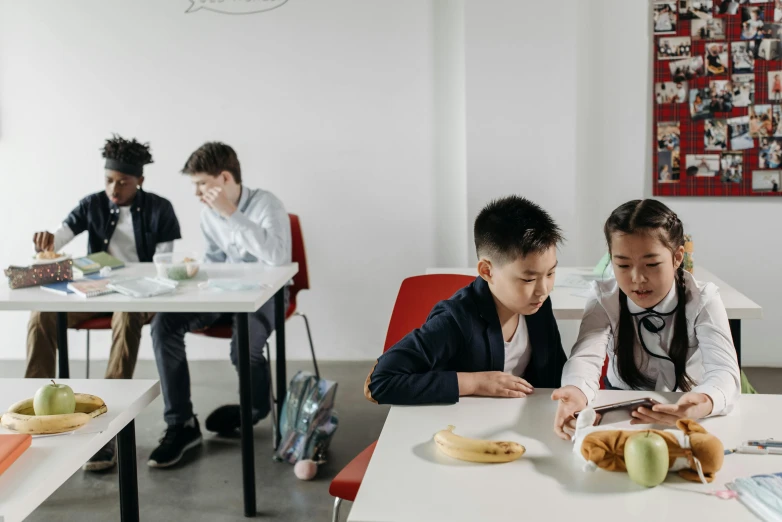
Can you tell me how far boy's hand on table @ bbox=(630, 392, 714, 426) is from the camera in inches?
52.7

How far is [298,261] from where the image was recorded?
3352 mm

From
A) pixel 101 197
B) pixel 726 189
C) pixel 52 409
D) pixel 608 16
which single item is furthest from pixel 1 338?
pixel 726 189

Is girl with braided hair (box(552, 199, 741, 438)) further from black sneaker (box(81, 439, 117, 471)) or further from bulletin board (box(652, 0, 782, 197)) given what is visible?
bulletin board (box(652, 0, 782, 197))

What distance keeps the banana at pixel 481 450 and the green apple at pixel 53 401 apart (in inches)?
27.6

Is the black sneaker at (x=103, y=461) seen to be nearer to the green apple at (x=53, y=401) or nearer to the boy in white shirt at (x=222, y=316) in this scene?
the boy in white shirt at (x=222, y=316)

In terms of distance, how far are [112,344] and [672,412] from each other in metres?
2.33

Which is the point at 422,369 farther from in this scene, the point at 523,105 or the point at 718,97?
the point at 718,97

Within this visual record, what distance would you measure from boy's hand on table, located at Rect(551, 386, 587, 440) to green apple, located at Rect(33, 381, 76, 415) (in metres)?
0.89

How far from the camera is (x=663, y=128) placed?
379 centimetres

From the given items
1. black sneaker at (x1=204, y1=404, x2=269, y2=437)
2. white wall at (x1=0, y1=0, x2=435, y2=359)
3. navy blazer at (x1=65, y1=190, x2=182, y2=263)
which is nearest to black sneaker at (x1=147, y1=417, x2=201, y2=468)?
black sneaker at (x1=204, y1=404, x2=269, y2=437)

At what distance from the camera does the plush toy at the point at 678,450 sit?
1111mm

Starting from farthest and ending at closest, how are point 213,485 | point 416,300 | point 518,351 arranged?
point 213,485, point 416,300, point 518,351

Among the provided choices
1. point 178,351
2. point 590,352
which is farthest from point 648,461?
point 178,351

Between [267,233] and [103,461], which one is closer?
→ [103,461]
